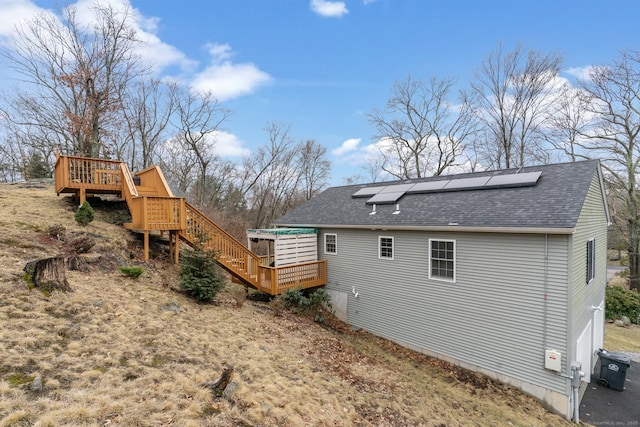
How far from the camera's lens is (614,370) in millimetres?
8766

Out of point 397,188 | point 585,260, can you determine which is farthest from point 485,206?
point 397,188

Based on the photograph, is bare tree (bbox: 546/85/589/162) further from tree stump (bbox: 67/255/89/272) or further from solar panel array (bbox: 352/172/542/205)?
tree stump (bbox: 67/255/89/272)

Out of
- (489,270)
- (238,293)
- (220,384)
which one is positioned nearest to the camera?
(220,384)

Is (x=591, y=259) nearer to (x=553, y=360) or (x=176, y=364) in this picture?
(x=553, y=360)

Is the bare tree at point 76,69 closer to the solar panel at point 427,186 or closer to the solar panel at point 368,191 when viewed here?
the solar panel at point 368,191

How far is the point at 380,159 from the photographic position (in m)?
28.1

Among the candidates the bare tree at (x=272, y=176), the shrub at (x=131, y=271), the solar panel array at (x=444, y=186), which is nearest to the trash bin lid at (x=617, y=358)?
the solar panel array at (x=444, y=186)

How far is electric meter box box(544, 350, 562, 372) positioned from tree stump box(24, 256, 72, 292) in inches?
414

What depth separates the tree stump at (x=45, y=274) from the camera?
17.8 feet

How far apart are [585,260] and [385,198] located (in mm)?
6005

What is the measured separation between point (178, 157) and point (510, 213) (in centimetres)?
2610

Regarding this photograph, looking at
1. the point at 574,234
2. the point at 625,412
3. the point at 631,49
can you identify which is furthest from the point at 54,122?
the point at 631,49

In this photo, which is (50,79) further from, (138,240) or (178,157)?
(138,240)

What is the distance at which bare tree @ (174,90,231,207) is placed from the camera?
2450 centimetres
